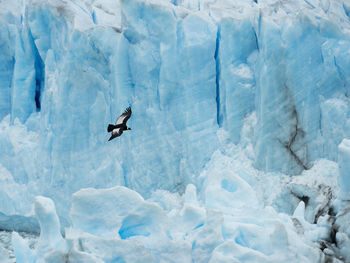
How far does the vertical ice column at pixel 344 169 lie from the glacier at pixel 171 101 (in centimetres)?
136

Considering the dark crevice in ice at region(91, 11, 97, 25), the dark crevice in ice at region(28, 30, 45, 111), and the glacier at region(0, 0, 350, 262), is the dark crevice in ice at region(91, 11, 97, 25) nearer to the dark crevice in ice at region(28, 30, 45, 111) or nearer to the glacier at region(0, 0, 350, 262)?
the glacier at region(0, 0, 350, 262)

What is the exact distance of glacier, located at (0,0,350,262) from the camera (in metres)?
5.75

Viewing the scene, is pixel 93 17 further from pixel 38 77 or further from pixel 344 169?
pixel 344 169

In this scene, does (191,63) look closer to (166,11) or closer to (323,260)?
(166,11)

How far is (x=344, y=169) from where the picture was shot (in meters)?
3.90

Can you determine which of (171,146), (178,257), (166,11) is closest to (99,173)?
(171,146)

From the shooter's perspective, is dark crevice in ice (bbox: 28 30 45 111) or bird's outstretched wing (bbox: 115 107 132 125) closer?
bird's outstretched wing (bbox: 115 107 132 125)

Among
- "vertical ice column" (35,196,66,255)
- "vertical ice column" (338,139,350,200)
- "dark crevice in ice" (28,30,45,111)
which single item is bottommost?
"dark crevice in ice" (28,30,45,111)

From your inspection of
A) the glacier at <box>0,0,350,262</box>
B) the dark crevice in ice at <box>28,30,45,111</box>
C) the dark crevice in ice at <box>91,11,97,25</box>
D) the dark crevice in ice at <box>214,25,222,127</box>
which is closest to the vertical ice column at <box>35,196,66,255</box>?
the glacier at <box>0,0,350,262</box>

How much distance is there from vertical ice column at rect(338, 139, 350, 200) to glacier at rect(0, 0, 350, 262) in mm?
1360

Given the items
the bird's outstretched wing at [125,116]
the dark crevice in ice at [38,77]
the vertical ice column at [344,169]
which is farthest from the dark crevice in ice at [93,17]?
the vertical ice column at [344,169]

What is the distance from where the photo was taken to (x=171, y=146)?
20.1ft

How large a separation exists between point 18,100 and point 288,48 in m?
4.05

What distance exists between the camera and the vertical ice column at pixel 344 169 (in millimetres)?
3834
